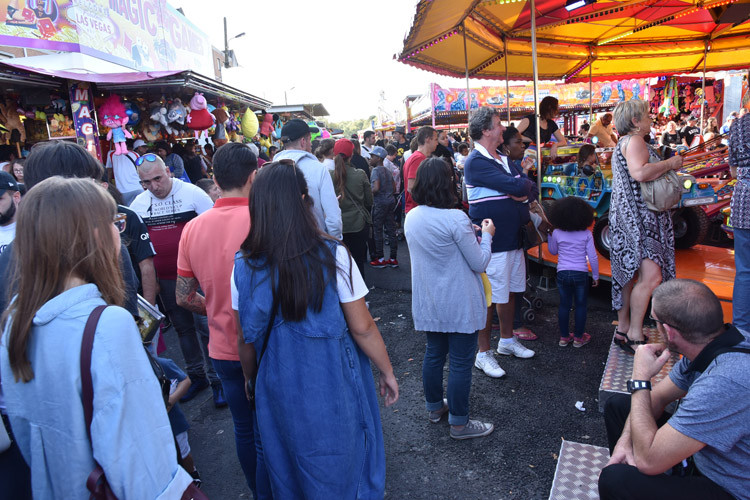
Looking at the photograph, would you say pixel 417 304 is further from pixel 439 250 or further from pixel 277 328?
pixel 277 328

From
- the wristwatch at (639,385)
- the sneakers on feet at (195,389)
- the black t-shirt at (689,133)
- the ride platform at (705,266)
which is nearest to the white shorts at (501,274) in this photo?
the ride platform at (705,266)

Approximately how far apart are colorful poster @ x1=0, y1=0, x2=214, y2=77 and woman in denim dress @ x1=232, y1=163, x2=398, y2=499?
40.8 ft

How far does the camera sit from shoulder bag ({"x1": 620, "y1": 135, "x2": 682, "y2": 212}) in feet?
11.8

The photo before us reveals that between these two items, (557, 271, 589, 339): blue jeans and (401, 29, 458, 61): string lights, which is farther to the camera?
(401, 29, 458, 61): string lights

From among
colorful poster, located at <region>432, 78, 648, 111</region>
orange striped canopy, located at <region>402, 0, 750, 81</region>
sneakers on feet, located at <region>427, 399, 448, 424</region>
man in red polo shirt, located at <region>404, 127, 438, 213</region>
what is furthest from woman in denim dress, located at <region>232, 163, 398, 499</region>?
colorful poster, located at <region>432, 78, 648, 111</region>

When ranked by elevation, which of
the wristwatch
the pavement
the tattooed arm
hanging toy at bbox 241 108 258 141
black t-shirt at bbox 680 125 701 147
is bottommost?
the pavement

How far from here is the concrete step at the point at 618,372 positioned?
3381mm

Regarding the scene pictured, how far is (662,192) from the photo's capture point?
3637 mm

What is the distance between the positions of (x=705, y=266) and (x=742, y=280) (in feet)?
7.15

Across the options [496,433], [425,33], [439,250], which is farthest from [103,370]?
[425,33]

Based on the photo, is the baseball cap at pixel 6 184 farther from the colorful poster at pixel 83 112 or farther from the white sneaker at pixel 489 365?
the colorful poster at pixel 83 112

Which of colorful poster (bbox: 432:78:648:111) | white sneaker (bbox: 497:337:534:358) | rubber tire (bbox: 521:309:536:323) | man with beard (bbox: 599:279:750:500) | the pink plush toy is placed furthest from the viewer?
colorful poster (bbox: 432:78:648:111)

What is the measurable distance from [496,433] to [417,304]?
1084 mm

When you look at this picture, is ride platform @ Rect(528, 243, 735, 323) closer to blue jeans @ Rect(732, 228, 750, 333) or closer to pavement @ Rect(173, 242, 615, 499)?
blue jeans @ Rect(732, 228, 750, 333)
